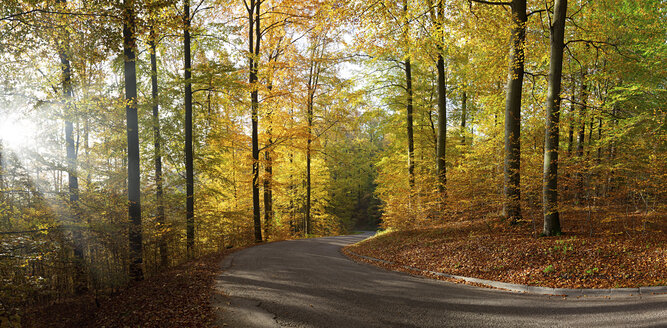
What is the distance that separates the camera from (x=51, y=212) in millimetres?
7219

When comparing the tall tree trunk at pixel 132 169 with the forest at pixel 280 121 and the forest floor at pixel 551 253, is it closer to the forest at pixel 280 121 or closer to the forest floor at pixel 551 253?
the forest at pixel 280 121

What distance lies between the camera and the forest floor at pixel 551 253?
→ 6758mm

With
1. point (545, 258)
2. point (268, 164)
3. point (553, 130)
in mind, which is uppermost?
point (553, 130)

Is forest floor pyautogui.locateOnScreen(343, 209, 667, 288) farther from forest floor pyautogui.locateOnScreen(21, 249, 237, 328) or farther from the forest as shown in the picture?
forest floor pyautogui.locateOnScreen(21, 249, 237, 328)

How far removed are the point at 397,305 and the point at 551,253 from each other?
15.6 feet

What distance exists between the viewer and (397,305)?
5.92 meters

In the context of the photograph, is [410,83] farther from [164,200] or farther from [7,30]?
[7,30]

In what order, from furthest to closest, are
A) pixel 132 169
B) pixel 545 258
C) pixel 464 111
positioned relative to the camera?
pixel 464 111
pixel 132 169
pixel 545 258

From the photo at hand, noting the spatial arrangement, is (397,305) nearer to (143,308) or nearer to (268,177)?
(143,308)

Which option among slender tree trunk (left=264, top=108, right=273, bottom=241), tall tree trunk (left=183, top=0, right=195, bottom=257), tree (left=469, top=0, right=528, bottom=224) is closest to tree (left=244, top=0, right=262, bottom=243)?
slender tree trunk (left=264, top=108, right=273, bottom=241)

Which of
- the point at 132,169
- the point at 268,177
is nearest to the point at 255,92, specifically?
the point at 268,177

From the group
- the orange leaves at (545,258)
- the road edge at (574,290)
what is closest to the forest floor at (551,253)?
the orange leaves at (545,258)

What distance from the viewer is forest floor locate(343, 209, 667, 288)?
6.76 m

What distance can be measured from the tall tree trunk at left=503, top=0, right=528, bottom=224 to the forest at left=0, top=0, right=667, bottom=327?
6cm
